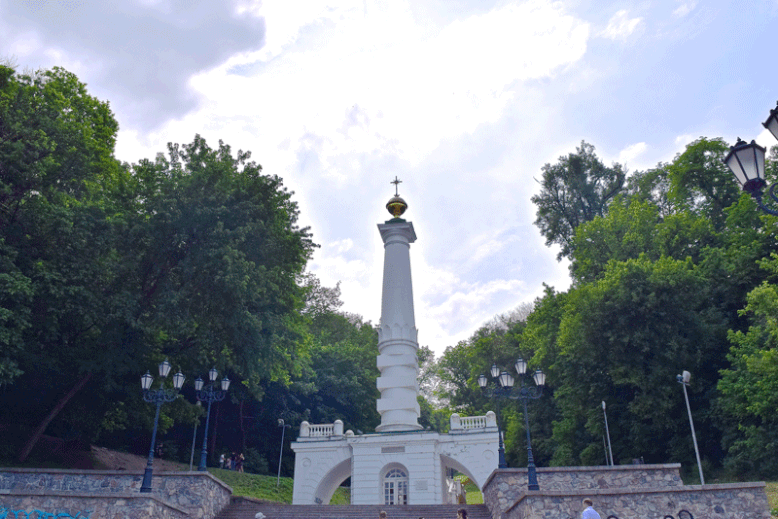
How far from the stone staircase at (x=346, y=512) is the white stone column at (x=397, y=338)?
6.03 metres

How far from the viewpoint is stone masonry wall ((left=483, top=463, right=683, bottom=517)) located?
53.3ft

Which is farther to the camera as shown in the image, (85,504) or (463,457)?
(463,457)

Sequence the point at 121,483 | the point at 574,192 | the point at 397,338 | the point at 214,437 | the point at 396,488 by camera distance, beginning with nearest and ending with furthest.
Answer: the point at 121,483 < the point at 396,488 < the point at 397,338 < the point at 214,437 < the point at 574,192

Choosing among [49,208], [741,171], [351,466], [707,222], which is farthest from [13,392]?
[707,222]

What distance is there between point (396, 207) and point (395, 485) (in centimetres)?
1280

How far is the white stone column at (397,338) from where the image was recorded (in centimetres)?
2452

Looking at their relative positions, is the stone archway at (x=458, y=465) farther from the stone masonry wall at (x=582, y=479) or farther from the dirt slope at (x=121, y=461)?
the dirt slope at (x=121, y=461)

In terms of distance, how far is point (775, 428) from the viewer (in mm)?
20938

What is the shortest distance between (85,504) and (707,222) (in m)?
29.9

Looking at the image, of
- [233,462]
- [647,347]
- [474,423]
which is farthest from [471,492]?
[647,347]

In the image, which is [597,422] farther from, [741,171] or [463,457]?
[741,171]

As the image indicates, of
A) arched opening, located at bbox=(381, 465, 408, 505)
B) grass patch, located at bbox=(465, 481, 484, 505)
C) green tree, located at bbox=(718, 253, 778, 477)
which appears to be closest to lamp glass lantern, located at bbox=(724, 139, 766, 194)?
green tree, located at bbox=(718, 253, 778, 477)

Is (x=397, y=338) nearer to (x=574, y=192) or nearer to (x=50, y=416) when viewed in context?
(x=50, y=416)

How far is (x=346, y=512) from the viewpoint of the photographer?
1769 centimetres
